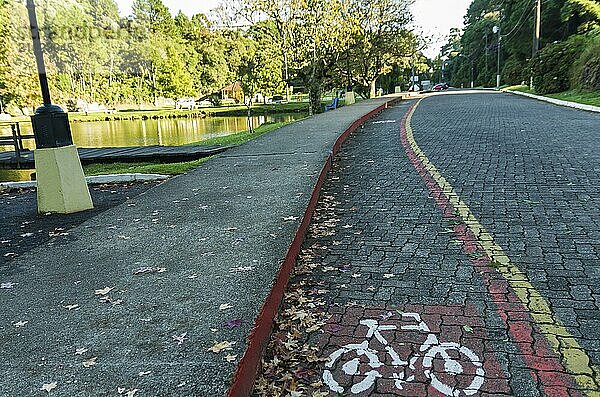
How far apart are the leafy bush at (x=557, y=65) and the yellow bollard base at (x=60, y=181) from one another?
2868 centimetres

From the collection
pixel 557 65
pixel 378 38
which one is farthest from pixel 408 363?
pixel 378 38

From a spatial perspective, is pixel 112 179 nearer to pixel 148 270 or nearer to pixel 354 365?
pixel 148 270

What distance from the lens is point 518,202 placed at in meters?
6.05

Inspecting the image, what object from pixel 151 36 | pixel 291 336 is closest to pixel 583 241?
pixel 291 336

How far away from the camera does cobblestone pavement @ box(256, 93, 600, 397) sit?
109 inches

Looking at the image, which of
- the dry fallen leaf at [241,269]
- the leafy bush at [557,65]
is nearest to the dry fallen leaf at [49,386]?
the dry fallen leaf at [241,269]

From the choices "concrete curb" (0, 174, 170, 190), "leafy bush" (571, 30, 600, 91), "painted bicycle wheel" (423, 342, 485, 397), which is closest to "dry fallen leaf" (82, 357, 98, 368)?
"painted bicycle wheel" (423, 342, 485, 397)

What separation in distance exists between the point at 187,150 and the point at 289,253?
12.5 m

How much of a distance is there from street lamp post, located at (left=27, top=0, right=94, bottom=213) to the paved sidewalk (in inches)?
38.9

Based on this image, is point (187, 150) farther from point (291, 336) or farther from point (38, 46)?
point (291, 336)

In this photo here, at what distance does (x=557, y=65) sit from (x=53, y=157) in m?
30.2

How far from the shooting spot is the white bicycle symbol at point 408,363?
2676mm

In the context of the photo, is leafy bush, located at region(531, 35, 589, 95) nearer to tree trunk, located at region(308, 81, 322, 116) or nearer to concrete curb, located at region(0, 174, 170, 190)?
tree trunk, located at region(308, 81, 322, 116)

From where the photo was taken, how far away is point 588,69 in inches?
1004
